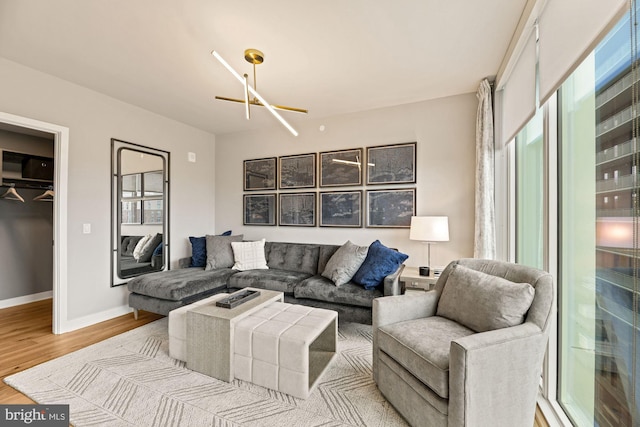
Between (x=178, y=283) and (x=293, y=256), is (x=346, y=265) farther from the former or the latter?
(x=178, y=283)

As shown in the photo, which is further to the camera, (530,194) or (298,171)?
(298,171)

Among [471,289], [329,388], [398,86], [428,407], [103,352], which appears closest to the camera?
[428,407]

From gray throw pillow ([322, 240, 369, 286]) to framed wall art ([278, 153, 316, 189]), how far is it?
1.34 meters

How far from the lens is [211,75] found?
112 inches

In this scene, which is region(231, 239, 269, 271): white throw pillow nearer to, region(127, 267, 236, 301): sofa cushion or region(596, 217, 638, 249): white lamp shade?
region(127, 267, 236, 301): sofa cushion

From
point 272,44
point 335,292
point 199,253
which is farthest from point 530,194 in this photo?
point 199,253

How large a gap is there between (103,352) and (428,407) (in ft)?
8.86

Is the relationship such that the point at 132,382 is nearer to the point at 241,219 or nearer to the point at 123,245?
the point at 123,245

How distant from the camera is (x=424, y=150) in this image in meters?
3.50

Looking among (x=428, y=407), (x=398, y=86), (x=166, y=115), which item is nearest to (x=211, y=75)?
(x=166, y=115)

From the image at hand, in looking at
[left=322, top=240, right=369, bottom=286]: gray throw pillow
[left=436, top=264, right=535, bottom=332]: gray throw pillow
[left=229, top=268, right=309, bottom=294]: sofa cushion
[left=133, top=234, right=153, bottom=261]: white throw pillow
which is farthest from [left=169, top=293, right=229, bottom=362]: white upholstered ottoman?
[left=436, top=264, right=535, bottom=332]: gray throw pillow

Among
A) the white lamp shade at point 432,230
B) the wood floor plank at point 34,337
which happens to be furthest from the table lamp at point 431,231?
the wood floor plank at point 34,337

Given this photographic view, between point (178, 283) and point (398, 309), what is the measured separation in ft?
7.80

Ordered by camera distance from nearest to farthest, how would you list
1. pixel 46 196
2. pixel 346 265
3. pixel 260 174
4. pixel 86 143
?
pixel 346 265, pixel 86 143, pixel 46 196, pixel 260 174
